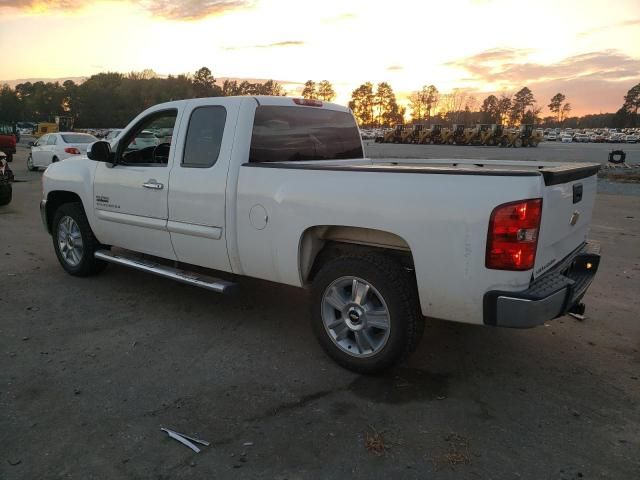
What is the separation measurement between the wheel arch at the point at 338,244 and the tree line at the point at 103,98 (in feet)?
371

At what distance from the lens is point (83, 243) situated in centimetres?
573

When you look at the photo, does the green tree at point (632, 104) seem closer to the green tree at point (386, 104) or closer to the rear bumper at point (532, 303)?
the green tree at point (386, 104)

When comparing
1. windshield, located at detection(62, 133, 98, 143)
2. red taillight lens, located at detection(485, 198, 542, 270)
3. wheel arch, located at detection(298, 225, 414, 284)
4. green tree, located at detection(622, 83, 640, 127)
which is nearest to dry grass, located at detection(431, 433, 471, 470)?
red taillight lens, located at detection(485, 198, 542, 270)

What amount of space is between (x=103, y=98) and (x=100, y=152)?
419 feet

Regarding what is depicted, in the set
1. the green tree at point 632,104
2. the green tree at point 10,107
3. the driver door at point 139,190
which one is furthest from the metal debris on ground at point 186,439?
the green tree at point 632,104

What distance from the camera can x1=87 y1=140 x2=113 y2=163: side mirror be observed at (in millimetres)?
5082

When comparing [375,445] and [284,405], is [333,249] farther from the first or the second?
[375,445]

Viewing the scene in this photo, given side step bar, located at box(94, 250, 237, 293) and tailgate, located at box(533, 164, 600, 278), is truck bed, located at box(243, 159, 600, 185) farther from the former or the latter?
side step bar, located at box(94, 250, 237, 293)

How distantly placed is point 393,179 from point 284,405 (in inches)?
64.0

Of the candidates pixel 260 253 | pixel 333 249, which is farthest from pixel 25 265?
pixel 333 249

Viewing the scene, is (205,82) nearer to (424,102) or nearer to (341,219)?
(424,102)

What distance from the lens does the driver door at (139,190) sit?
474 cm

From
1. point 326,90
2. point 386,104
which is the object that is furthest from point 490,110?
point 326,90

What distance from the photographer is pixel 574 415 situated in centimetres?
323
